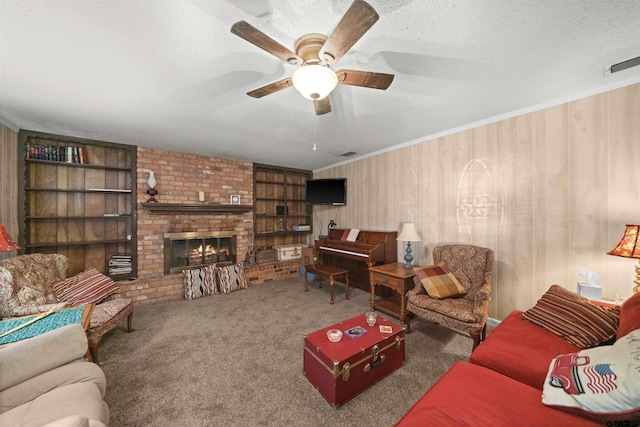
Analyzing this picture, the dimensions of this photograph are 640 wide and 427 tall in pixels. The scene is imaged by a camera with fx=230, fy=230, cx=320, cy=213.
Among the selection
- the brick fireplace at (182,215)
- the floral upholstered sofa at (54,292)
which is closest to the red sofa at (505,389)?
the floral upholstered sofa at (54,292)

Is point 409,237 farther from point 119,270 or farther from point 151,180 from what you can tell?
Result: point 119,270

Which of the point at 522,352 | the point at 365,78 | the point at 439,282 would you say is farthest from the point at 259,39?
the point at 439,282

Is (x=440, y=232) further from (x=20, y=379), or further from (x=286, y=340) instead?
(x=20, y=379)

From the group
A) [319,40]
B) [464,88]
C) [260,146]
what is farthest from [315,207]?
[319,40]

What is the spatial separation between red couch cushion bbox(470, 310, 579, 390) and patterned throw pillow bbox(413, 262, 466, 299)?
2.24 ft

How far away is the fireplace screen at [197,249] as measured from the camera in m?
4.00

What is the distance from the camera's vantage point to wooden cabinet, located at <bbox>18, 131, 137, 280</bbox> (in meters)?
3.16

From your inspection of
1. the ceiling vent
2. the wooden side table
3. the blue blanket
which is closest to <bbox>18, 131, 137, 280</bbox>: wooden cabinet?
the blue blanket

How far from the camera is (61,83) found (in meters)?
1.96

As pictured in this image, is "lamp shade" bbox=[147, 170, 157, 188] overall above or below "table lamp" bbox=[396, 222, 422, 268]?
above

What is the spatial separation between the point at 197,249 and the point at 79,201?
180 centimetres

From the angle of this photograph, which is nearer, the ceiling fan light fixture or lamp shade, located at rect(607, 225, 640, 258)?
the ceiling fan light fixture

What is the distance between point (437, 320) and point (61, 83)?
13.2 ft

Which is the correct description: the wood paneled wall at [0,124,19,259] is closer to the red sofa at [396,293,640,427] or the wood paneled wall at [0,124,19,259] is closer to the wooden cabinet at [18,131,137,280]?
the wooden cabinet at [18,131,137,280]
